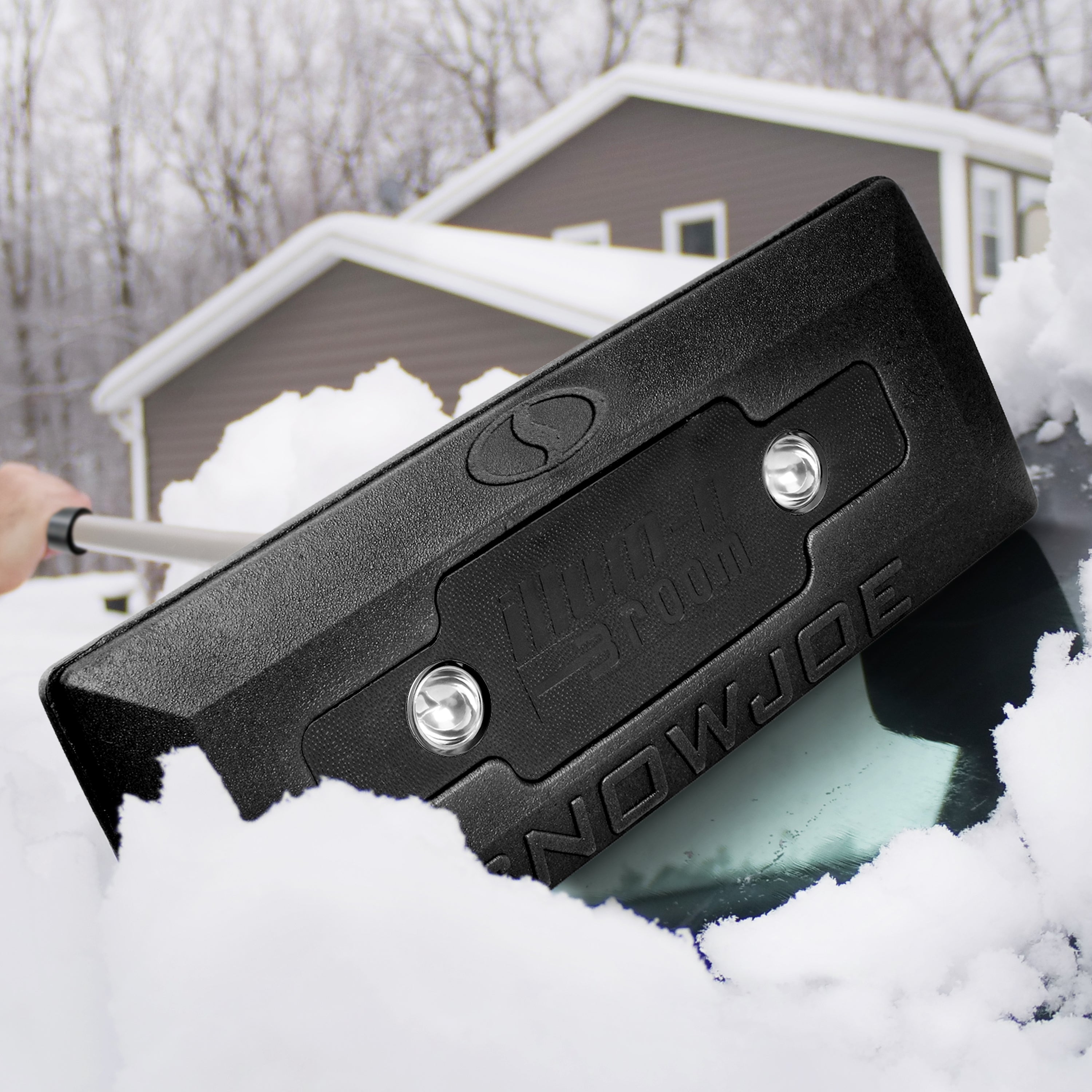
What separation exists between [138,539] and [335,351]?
6.47m

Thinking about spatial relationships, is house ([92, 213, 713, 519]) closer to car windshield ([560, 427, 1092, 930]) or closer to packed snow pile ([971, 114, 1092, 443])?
packed snow pile ([971, 114, 1092, 443])

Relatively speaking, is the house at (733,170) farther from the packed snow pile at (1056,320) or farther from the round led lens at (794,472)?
the round led lens at (794,472)

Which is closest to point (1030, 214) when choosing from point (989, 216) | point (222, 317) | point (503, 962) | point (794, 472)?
point (989, 216)

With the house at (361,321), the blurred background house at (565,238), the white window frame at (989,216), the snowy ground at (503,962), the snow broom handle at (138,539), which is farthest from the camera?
the white window frame at (989,216)

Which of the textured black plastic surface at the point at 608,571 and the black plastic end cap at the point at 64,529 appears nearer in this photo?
A: the textured black plastic surface at the point at 608,571

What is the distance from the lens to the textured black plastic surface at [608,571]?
2.81 feet

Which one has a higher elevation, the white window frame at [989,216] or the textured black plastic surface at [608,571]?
the textured black plastic surface at [608,571]

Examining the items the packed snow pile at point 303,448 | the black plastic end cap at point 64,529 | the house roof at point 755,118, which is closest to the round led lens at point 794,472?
the packed snow pile at point 303,448

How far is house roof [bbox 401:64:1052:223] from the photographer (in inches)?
340

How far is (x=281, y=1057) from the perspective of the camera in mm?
738

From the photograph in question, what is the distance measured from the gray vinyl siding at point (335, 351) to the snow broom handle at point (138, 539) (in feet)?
14.9

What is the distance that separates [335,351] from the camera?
8242 mm

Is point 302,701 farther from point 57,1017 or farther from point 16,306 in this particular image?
point 16,306

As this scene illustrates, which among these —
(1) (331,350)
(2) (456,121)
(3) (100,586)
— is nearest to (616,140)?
(1) (331,350)
